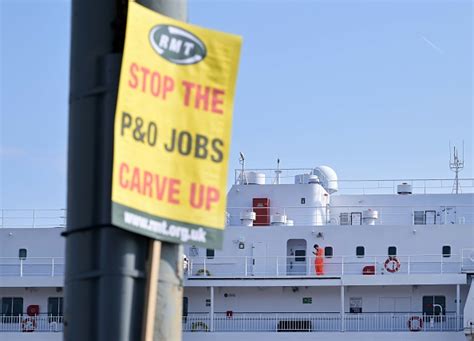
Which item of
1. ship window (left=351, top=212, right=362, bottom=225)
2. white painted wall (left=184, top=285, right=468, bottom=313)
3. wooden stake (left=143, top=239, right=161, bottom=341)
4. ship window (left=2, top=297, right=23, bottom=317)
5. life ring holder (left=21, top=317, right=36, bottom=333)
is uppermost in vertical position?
ship window (left=351, top=212, right=362, bottom=225)

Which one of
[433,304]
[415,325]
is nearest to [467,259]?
[433,304]

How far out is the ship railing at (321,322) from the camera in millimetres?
42344

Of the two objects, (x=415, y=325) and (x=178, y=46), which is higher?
(x=178, y=46)

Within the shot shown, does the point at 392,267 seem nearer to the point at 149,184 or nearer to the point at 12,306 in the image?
the point at 12,306

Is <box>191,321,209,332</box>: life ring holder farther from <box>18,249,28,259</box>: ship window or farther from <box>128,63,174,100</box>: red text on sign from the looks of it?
<box>128,63,174,100</box>: red text on sign

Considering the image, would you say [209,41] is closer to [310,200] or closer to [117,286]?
[117,286]

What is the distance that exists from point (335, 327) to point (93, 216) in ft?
125

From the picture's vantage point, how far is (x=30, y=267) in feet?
150

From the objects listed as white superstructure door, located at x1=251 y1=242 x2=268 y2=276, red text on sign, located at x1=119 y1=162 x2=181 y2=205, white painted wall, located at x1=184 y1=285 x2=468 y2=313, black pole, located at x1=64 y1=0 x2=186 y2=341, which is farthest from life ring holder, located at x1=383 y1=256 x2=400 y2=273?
red text on sign, located at x1=119 y1=162 x2=181 y2=205

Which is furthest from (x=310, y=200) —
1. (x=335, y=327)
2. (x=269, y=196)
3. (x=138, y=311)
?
(x=138, y=311)

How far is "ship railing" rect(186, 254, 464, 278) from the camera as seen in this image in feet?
143

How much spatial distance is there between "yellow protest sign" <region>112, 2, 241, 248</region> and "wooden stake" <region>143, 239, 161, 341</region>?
0.09 m

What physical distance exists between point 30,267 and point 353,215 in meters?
12.3

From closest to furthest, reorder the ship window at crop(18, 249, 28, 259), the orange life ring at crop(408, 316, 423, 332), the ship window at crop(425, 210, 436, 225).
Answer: the orange life ring at crop(408, 316, 423, 332) < the ship window at crop(18, 249, 28, 259) < the ship window at crop(425, 210, 436, 225)
